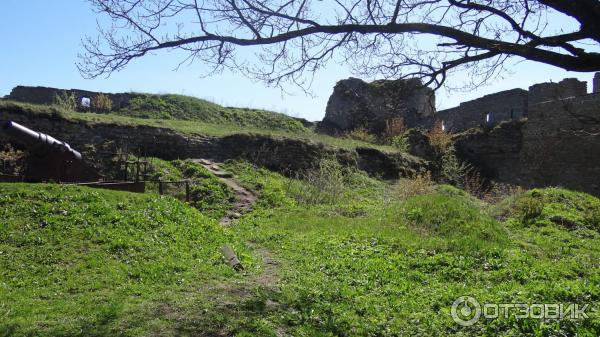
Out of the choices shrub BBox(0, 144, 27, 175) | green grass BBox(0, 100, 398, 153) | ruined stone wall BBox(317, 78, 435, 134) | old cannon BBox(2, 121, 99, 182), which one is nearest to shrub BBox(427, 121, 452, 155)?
green grass BBox(0, 100, 398, 153)

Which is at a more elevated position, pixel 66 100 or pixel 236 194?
pixel 66 100

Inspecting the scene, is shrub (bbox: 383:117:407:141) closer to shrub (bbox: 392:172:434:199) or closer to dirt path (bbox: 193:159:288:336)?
shrub (bbox: 392:172:434:199)

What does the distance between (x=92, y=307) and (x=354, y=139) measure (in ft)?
66.4

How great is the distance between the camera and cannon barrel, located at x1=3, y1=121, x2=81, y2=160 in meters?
10.9

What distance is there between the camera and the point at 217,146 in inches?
719

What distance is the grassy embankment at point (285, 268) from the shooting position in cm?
539

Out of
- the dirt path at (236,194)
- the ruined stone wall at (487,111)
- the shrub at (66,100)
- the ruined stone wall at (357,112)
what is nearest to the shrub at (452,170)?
the ruined stone wall at (487,111)

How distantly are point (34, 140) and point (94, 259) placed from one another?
5.16m

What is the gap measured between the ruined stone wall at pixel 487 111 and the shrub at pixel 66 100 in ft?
56.4

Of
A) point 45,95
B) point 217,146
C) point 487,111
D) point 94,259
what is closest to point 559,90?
point 487,111

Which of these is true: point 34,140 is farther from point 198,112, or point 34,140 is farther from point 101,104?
point 198,112

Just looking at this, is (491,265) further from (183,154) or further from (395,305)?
(183,154)

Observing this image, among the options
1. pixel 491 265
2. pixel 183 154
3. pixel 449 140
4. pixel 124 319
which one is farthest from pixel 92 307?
pixel 449 140

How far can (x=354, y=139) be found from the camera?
985 inches
